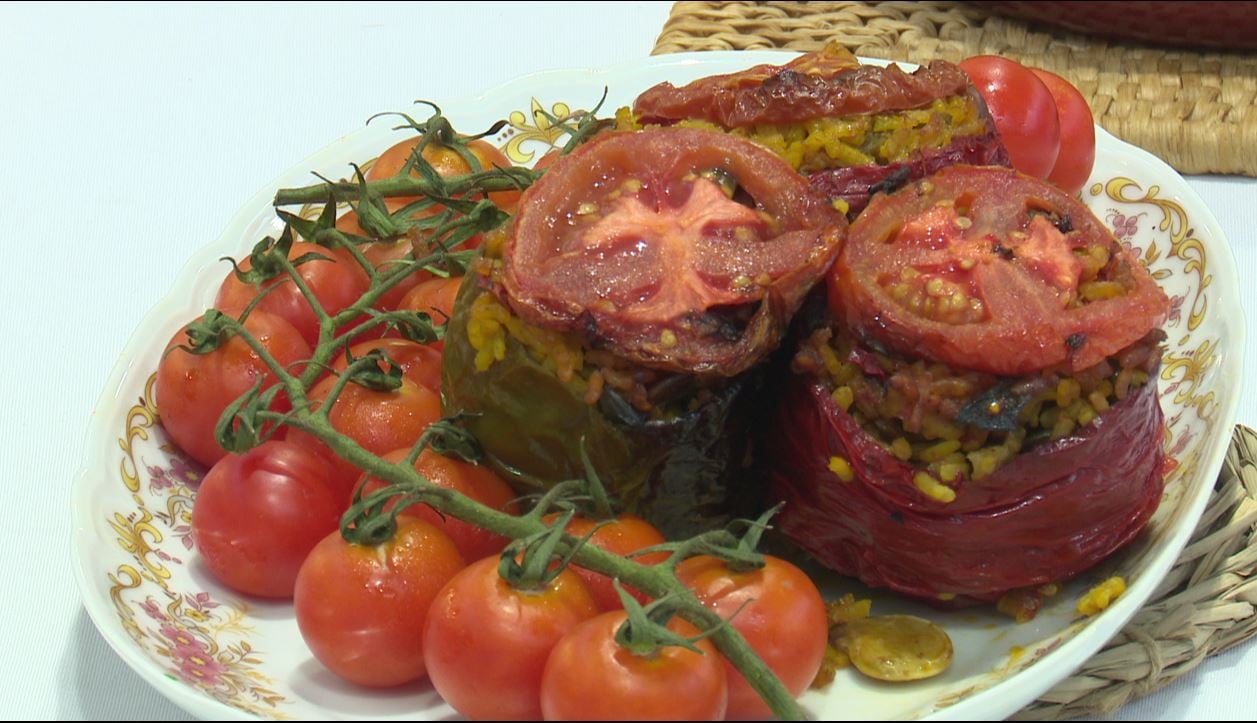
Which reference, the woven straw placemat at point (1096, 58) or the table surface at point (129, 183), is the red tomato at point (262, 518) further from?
the woven straw placemat at point (1096, 58)

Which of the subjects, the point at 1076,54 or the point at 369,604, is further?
the point at 1076,54

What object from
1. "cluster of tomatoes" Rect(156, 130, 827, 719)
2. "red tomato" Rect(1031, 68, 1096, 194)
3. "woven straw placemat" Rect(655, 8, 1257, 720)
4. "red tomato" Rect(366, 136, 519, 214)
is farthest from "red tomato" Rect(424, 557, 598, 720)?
"red tomato" Rect(1031, 68, 1096, 194)

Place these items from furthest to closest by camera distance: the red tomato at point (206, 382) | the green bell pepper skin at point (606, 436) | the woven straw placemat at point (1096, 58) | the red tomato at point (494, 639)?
the woven straw placemat at point (1096, 58)
the red tomato at point (206, 382)
the green bell pepper skin at point (606, 436)
the red tomato at point (494, 639)

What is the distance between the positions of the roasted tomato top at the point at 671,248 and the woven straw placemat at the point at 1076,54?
1666 millimetres

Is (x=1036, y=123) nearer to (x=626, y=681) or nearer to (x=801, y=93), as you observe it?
(x=801, y=93)

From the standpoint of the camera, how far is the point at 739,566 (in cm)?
226

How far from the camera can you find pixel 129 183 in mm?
4492

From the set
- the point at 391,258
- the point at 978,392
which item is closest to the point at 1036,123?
the point at 978,392

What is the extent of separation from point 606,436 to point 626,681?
1.79ft

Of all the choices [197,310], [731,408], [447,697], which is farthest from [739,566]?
[197,310]

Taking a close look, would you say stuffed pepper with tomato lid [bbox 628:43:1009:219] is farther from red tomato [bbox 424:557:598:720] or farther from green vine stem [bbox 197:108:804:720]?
red tomato [bbox 424:557:598:720]

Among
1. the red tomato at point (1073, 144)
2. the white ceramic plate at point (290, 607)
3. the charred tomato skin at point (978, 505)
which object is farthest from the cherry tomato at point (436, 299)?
the red tomato at point (1073, 144)

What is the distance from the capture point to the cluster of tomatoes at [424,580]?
210cm

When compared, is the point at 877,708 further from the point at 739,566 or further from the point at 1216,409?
the point at 1216,409
